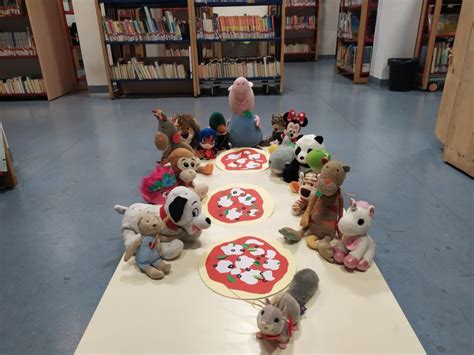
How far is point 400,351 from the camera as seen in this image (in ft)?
3.35

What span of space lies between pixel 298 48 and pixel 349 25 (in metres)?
2.34

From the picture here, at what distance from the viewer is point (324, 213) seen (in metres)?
1.45

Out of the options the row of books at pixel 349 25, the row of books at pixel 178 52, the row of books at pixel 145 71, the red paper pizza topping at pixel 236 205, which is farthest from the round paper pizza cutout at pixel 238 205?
the row of books at pixel 349 25

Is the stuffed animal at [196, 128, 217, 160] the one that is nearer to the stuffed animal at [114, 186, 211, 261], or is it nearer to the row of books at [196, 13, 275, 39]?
the stuffed animal at [114, 186, 211, 261]

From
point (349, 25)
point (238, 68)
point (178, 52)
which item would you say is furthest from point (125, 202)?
point (349, 25)

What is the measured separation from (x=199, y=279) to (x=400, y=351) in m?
0.69

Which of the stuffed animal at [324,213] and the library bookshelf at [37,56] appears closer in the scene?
the stuffed animal at [324,213]

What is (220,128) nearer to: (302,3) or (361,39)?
(361,39)

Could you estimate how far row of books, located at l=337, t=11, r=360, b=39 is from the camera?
5.68m

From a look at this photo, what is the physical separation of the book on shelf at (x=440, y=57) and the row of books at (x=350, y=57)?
0.97 metres

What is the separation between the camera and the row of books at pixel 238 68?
16.3 ft

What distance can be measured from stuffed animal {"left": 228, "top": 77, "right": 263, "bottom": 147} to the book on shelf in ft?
12.2

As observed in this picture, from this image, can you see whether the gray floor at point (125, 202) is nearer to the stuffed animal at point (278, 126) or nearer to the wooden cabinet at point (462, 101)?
the wooden cabinet at point (462, 101)

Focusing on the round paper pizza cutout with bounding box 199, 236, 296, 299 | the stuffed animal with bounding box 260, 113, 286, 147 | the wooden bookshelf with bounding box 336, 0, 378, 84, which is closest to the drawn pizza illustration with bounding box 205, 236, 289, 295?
the round paper pizza cutout with bounding box 199, 236, 296, 299
